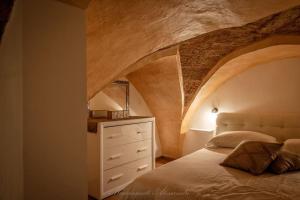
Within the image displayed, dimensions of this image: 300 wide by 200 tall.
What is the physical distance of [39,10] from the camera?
30.5 inches

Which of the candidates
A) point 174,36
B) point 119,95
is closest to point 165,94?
point 119,95

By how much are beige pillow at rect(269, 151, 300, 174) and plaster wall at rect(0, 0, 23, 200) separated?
2101 millimetres

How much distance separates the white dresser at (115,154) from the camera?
249 cm

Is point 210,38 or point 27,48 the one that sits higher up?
point 210,38

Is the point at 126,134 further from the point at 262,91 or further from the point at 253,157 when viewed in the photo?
the point at 262,91

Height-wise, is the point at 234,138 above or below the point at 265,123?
below

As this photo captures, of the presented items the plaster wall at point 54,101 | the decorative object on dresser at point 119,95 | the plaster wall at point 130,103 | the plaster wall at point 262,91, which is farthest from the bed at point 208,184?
the plaster wall at point 130,103

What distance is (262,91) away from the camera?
131 inches

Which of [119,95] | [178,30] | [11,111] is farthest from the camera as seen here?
[119,95]

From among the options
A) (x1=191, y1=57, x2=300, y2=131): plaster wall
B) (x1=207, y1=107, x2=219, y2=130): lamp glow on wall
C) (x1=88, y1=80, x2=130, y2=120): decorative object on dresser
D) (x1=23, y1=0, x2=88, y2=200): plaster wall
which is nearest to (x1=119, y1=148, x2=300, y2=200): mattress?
(x1=23, y1=0, x2=88, y2=200): plaster wall

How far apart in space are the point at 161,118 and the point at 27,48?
3618 mm

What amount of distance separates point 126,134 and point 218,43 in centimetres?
179

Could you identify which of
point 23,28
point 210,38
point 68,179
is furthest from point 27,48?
point 210,38

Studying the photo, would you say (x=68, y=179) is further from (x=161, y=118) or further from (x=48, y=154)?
(x=161, y=118)
